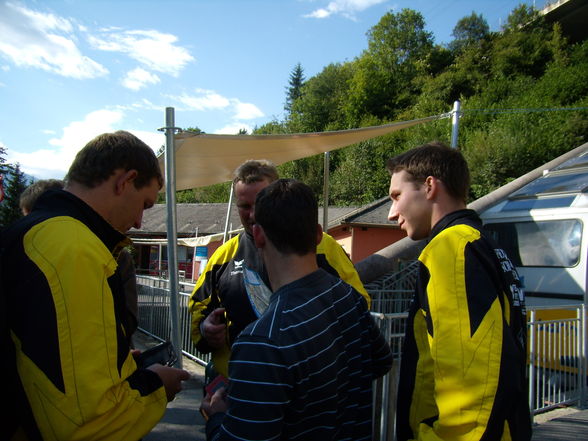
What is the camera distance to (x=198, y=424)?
4.59m

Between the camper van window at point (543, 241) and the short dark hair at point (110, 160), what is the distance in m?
6.06

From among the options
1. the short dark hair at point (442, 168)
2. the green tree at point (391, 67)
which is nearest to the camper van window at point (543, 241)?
the short dark hair at point (442, 168)

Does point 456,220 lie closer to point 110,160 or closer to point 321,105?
point 110,160

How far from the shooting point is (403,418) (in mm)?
1681

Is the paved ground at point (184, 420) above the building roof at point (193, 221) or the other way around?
the other way around

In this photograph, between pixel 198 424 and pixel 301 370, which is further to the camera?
pixel 198 424

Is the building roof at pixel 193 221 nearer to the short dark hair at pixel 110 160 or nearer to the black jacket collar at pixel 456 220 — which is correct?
the short dark hair at pixel 110 160

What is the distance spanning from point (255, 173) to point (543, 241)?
6347 millimetres

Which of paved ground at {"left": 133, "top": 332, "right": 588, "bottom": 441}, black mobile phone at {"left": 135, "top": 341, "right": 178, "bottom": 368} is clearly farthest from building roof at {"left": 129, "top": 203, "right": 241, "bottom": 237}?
black mobile phone at {"left": 135, "top": 341, "right": 178, "bottom": 368}

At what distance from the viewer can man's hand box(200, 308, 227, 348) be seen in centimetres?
224

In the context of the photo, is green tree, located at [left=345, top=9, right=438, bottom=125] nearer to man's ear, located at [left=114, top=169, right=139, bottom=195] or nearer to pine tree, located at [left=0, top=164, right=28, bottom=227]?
pine tree, located at [left=0, top=164, right=28, bottom=227]

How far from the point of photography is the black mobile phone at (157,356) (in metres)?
1.85

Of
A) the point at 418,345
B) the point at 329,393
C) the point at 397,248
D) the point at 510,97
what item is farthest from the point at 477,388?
the point at 510,97

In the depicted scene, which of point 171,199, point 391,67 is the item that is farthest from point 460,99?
point 171,199
